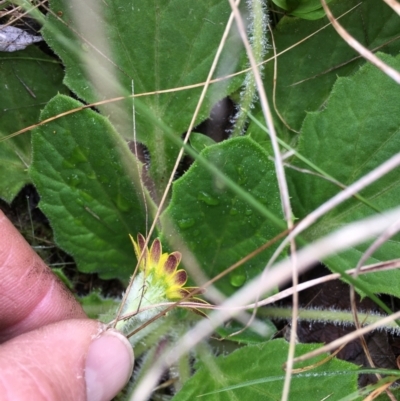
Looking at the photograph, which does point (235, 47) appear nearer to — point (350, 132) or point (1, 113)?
point (350, 132)

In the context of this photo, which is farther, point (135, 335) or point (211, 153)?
point (135, 335)

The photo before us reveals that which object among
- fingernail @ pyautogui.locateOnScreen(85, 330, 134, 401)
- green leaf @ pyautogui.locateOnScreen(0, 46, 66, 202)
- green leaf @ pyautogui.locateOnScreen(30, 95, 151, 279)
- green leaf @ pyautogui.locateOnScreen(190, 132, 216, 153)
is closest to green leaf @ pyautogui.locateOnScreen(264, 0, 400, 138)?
green leaf @ pyautogui.locateOnScreen(190, 132, 216, 153)

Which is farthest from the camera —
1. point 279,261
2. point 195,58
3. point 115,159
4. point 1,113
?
point 1,113

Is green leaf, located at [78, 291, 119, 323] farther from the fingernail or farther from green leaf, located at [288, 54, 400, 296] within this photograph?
green leaf, located at [288, 54, 400, 296]

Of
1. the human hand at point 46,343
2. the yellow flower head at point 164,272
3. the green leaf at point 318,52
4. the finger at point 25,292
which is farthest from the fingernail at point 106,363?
the green leaf at point 318,52

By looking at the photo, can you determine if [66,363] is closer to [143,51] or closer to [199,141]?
[199,141]

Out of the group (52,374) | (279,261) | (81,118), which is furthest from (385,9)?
(52,374)

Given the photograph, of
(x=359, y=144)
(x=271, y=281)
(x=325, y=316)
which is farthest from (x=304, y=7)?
(x=325, y=316)

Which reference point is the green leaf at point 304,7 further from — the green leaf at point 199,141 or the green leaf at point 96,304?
the green leaf at point 96,304
